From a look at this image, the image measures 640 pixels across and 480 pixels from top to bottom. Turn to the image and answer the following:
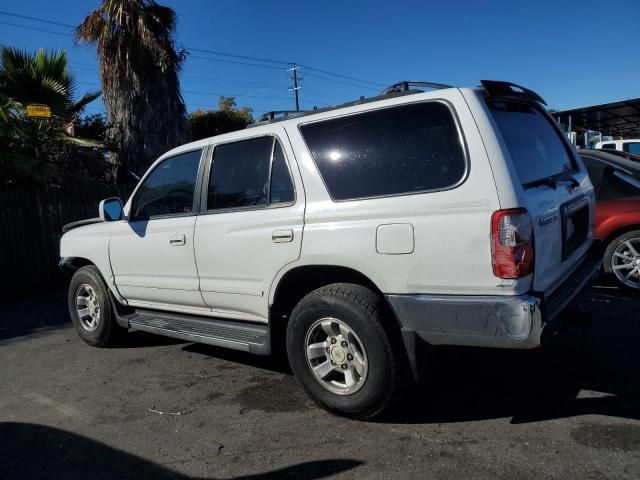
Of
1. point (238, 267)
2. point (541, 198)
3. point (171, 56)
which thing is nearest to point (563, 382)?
point (541, 198)

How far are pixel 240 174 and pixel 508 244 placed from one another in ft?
6.91

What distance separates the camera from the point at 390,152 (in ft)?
10.6

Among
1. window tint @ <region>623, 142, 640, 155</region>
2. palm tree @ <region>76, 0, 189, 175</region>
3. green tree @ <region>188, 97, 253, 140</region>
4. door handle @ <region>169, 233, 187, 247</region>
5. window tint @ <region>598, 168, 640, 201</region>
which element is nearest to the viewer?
door handle @ <region>169, 233, 187, 247</region>

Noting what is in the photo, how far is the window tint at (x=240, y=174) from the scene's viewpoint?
154 inches

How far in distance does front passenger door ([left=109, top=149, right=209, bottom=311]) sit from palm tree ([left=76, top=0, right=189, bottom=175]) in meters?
7.29

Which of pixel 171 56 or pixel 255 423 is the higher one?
pixel 171 56

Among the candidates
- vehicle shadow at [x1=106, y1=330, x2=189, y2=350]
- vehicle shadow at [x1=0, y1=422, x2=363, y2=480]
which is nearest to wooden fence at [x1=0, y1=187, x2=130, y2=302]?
vehicle shadow at [x1=106, y1=330, x2=189, y2=350]

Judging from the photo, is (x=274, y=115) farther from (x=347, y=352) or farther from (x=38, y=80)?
(x=38, y=80)

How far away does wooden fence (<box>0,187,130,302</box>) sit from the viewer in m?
9.04

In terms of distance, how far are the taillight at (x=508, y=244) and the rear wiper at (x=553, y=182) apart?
0.36m

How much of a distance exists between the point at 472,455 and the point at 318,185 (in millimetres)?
1808

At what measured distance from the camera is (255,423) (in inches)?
138

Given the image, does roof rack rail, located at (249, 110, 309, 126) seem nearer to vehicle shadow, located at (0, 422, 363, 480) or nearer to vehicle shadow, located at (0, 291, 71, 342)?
vehicle shadow, located at (0, 422, 363, 480)

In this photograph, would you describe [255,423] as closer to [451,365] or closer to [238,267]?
[238,267]
